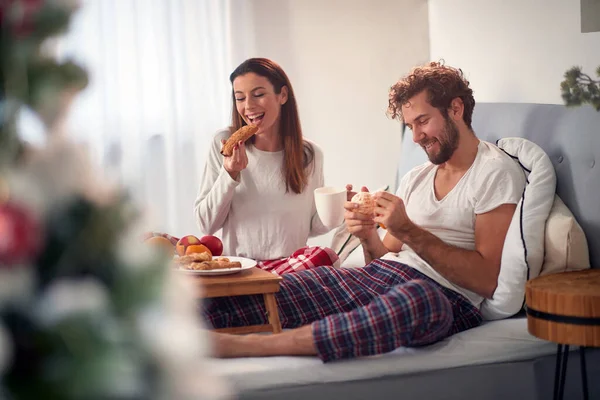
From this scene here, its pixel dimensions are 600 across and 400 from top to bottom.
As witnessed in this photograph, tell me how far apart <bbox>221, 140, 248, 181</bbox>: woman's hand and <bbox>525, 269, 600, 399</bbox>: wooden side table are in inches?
44.8

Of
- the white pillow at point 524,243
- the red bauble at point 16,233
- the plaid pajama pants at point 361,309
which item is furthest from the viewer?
the white pillow at point 524,243

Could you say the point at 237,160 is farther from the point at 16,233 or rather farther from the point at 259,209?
the point at 16,233

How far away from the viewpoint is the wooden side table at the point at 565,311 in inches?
68.8

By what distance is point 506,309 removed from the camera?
2246 millimetres

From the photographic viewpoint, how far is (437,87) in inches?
98.2

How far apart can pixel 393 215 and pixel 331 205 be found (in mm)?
307

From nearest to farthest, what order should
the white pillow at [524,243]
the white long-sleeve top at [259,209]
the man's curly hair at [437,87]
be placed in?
1. the white pillow at [524,243]
2. the man's curly hair at [437,87]
3. the white long-sleeve top at [259,209]

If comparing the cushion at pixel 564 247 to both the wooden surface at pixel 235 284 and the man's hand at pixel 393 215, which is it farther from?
the wooden surface at pixel 235 284

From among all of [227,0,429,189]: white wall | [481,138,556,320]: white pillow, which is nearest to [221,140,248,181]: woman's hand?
[481,138,556,320]: white pillow

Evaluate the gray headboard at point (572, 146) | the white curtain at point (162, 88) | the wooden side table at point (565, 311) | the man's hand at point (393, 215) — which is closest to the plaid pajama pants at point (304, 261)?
the man's hand at point (393, 215)

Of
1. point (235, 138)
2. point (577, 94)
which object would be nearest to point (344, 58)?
point (235, 138)

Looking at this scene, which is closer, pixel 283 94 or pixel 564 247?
pixel 564 247

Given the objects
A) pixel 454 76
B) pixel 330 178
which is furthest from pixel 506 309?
pixel 330 178

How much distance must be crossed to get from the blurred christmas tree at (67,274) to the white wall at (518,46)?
88.7 inches
